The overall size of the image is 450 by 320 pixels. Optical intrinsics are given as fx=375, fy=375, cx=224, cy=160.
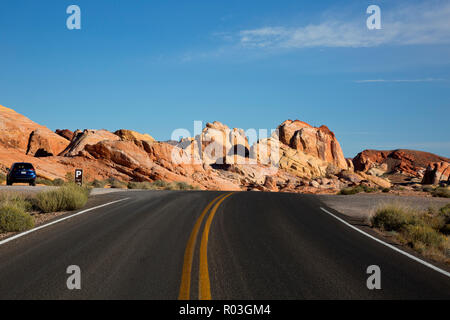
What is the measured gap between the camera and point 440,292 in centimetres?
571

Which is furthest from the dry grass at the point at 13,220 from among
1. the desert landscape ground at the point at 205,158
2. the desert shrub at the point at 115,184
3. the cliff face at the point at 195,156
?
the cliff face at the point at 195,156

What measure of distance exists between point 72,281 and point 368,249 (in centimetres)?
632

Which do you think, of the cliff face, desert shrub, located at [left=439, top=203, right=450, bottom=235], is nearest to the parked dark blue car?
the cliff face

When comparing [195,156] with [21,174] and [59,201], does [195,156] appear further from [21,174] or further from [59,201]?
[59,201]

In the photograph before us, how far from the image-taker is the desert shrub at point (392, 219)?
12.4m

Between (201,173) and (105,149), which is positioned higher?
(105,149)

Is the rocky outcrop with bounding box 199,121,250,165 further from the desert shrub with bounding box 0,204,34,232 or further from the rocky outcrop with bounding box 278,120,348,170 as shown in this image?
the desert shrub with bounding box 0,204,34,232

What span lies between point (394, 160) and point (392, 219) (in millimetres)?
164626

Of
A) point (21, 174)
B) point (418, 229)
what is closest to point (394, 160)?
point (21, 174)

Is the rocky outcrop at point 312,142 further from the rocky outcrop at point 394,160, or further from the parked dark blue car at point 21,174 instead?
the parked dark blue car at point 21,174

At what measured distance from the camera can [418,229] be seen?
1055 cm

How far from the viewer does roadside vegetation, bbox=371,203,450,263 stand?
909 centimetres
